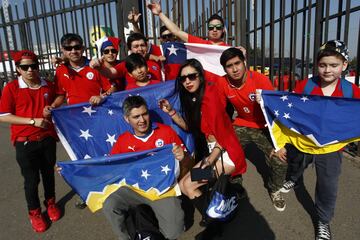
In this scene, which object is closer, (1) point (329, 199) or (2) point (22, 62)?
(1) point (329, 199)

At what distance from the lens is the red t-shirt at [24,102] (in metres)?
2.92

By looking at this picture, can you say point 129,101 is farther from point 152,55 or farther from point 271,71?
point 271,71

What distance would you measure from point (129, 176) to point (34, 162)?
3.62ft

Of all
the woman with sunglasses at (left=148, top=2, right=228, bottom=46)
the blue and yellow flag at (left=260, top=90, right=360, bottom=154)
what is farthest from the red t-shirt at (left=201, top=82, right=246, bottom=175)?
the woman with sunglasses at (left=148, top=2, right=228, bottom=46)

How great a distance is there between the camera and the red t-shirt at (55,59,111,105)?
333 centimetres

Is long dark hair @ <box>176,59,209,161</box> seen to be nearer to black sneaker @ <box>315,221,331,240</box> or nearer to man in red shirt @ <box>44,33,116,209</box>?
man in red shirt @ <box>44,33,116,209</box>

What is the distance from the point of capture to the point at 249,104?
3418mm

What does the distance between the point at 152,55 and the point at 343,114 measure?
7.70 feet

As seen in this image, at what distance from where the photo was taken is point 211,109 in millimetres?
3035

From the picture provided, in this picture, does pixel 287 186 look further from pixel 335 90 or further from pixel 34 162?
pixel 34 162

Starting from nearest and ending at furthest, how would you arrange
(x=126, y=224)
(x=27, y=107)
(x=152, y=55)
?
(x=126, y=224)
(x=27, y=107)
(x=152, y=55)

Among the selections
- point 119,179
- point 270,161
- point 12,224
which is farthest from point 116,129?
point 270,161

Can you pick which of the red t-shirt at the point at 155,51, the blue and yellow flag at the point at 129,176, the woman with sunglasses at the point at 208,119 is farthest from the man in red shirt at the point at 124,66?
the blue and yellow flag at the point at 129,176

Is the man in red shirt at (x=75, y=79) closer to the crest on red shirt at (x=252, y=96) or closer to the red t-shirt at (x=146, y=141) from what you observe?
the red t-shirt at (x=146, y=141)
